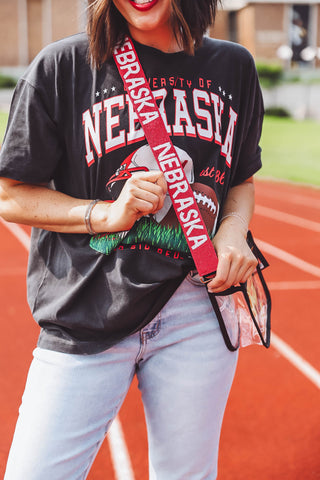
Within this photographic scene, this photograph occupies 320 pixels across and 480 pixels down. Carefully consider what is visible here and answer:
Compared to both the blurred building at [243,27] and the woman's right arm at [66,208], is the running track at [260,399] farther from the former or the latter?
the blurred building at [243,27]

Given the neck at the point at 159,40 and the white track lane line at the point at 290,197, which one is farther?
the white track lane line at the point at 290,197

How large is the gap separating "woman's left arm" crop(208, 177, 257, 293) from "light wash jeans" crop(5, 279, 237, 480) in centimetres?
10

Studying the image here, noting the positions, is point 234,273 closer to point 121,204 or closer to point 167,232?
point 167,232

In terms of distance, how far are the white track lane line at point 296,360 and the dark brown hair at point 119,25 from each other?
7.65 ft

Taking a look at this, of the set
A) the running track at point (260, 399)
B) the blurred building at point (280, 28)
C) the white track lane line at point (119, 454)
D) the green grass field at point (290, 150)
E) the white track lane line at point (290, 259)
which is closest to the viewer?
the white track lane line at point (119, 454)

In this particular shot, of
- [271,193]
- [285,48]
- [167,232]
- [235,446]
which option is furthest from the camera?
[285,48]

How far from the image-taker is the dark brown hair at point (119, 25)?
125 centimetres

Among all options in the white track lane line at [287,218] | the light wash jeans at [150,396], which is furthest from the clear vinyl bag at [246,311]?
the white track lane line at [287,218]

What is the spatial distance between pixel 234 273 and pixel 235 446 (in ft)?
5.32

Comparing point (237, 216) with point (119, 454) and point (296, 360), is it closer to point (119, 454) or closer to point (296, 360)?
point (119, 454)

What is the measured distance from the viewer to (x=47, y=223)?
1271mm

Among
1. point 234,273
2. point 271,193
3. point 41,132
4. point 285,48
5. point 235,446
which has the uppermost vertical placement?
point 41,132

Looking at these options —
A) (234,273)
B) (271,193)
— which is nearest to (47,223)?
(234,273)

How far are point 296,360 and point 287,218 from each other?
162 inches
